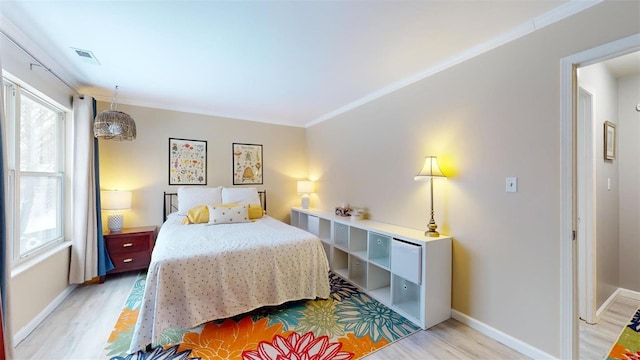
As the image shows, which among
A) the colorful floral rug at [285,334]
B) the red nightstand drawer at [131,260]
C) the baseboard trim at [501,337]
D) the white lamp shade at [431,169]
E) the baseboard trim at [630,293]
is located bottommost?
the colorful floral rug at [285,334]

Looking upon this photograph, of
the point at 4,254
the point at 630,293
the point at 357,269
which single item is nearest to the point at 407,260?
the point at 357,269

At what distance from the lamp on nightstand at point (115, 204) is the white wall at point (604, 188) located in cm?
501

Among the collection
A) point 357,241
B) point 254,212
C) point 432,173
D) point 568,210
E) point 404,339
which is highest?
point 432,173

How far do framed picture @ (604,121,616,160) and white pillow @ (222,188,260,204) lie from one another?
4.13m

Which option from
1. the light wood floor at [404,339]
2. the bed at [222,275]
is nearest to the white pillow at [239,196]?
the bed at [222,275]

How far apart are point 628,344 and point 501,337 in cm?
94

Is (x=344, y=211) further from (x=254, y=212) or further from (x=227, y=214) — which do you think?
(x=227, y=214)

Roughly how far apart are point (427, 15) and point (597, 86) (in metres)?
1.96

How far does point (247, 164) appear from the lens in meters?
4.43

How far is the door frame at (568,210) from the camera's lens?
5.41 feet

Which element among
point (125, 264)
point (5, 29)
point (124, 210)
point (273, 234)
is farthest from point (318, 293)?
point (5, 29)

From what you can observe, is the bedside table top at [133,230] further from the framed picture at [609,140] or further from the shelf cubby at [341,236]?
the framed picture at [609,140]

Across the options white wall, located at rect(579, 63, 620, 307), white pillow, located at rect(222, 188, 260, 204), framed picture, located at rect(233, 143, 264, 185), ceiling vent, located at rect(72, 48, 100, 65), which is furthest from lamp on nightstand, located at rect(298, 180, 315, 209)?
white wall, located at rect(579, 63, 620, 307)

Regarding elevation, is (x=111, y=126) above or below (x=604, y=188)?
above
